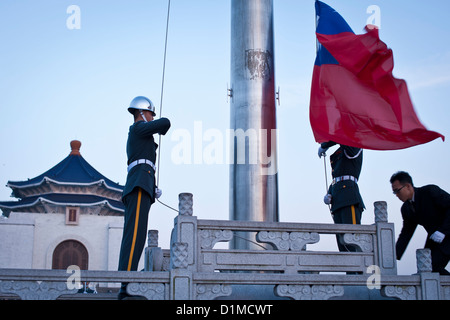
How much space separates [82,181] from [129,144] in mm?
20389

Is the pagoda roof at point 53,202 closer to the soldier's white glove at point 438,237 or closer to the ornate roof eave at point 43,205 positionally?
the ornate roof eave at point 43,205

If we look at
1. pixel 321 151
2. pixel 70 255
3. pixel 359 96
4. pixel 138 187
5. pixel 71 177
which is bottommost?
pixel 138 187

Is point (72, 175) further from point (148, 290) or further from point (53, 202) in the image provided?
point (148, 290)

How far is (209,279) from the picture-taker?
5105mm

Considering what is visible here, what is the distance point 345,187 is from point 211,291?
2.38 meters

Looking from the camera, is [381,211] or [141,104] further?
[141,104]

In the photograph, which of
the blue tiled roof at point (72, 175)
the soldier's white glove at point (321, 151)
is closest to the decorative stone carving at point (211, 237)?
the soldier's white glove at point (321, 151)

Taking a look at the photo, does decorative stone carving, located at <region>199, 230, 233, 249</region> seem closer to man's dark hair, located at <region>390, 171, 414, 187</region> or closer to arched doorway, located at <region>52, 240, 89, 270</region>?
man's dark hair, located at <region>390, 171, 414, 187</region>

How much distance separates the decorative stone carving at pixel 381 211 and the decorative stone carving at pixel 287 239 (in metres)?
0.71

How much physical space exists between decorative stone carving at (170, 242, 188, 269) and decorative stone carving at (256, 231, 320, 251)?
0.82m

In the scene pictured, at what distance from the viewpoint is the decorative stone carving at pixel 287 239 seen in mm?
5609

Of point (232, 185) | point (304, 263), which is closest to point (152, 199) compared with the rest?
point (304, 263)

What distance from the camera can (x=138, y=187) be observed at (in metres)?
5.93

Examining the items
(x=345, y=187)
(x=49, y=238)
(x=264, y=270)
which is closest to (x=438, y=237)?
(x=345, y=187)
